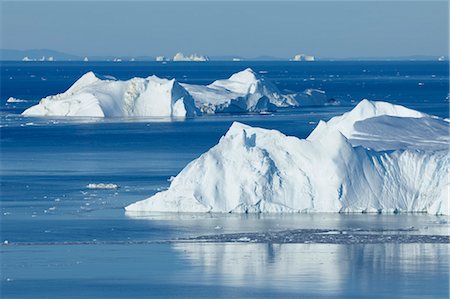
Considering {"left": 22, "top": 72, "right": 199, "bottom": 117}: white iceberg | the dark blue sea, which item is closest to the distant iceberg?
{"left": 22, "top": 72, "right": 199, "bottom": 117}: white iceberg

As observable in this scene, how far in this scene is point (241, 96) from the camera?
194 ft

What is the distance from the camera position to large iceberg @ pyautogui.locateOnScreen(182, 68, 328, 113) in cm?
5925

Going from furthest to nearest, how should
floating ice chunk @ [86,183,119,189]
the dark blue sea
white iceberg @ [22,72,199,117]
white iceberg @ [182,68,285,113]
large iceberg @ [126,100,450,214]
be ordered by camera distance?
white iceberg @ [182,68,285,113], white iceberg @ [22,72,199,117], floating ice chunk @ [86,183,119,189], large iceberg @ [126,100,450,214], the dark blue sea

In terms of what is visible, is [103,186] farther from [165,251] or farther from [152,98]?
[152,98]

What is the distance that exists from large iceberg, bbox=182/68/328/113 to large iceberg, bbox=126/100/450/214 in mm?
34070

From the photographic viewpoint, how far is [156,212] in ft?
80.0

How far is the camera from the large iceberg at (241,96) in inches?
2333

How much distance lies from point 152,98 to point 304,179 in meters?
32.5

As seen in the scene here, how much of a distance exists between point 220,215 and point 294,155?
1.91 m

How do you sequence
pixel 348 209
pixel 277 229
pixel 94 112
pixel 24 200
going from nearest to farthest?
pixel 277 229, pixel 348 209, pixel 24 200, pixel 94 112

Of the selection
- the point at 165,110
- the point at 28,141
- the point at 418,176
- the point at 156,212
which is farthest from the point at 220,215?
the point at 165,110

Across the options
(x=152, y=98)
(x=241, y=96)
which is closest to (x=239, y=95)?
(x=241, y=96)

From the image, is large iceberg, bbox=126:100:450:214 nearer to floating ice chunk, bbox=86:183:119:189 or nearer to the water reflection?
the water reflection

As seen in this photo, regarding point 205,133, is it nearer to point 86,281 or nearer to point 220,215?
point 220,215
